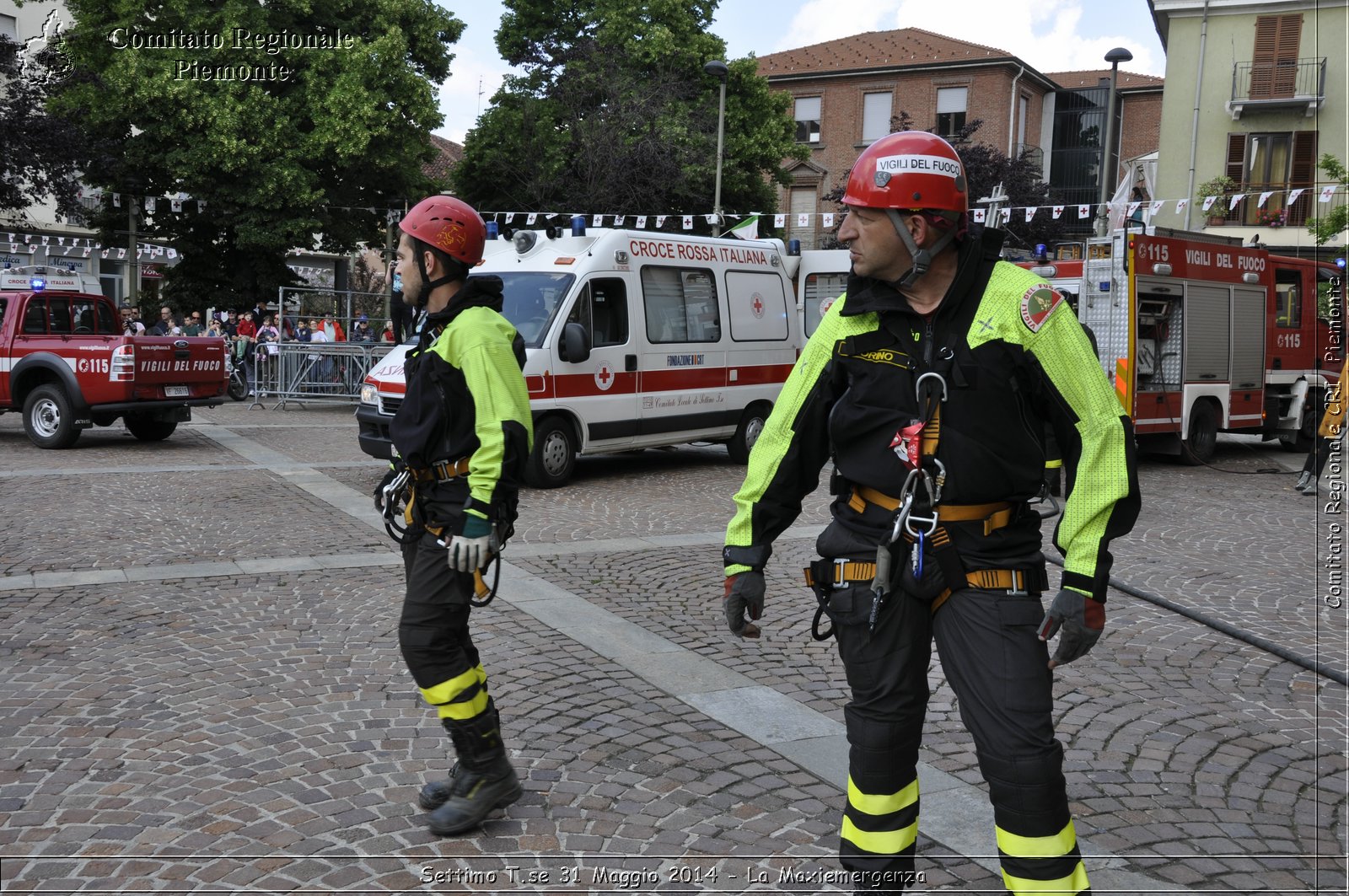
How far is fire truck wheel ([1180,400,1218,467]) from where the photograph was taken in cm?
1541

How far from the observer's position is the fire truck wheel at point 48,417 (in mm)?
13609

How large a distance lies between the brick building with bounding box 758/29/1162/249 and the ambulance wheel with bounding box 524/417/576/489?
36.6m

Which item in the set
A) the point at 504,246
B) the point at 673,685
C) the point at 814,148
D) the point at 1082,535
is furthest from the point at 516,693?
the point at 814,148

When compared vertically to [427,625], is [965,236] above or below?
above

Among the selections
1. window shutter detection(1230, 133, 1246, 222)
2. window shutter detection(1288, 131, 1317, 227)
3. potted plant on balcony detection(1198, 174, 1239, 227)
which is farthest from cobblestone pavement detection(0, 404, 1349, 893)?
window shutter detection(1230, 133, 1246, 222)

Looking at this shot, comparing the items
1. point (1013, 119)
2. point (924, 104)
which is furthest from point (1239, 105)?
point (924, 104)

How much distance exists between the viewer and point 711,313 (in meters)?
13.0

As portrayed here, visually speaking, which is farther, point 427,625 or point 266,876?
point 427,625

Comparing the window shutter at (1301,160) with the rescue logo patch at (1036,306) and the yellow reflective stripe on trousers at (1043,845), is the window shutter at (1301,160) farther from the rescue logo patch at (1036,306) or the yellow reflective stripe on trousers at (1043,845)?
the yellow reflective stripe on trousers at (1043,845)

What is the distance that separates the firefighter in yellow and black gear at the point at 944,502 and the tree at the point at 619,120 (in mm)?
27221

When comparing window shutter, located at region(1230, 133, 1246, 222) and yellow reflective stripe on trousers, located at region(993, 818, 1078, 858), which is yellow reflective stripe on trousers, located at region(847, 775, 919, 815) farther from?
window shutter, located at region(1230, 133, 1246, 222)

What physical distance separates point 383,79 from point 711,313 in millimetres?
18909

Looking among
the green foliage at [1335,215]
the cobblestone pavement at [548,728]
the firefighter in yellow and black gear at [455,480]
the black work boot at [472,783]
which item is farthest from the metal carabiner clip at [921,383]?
the green foliage at [1335,215]

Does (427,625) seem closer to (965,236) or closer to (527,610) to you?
(965,236)
